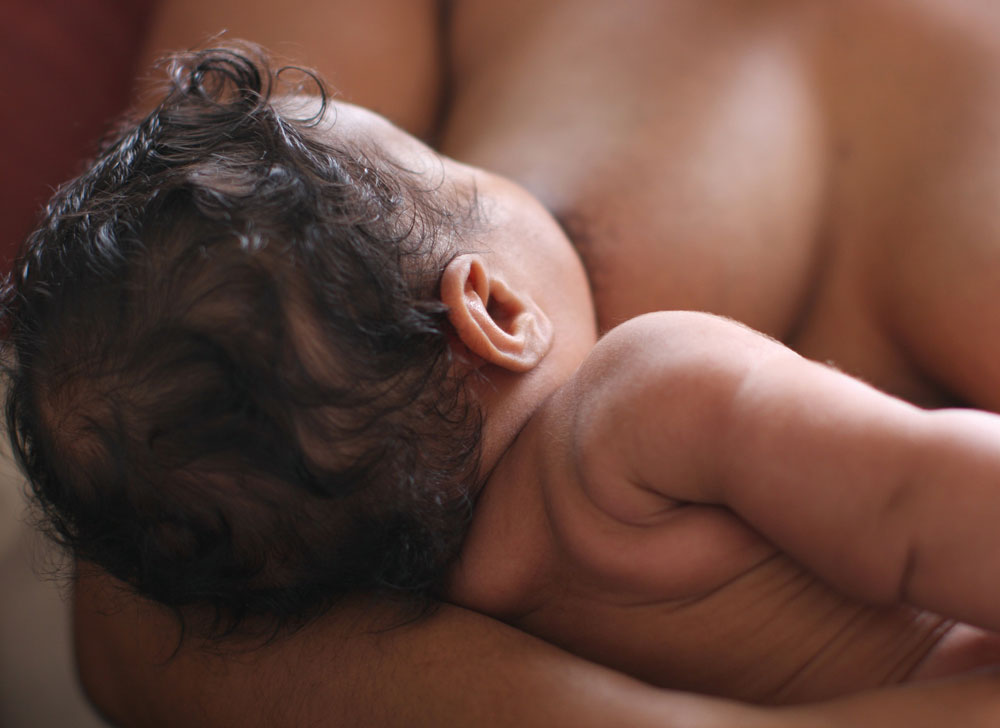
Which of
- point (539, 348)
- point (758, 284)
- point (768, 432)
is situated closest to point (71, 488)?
point (539, 348)

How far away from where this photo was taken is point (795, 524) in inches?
23.1

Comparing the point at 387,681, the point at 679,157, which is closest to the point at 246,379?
the point at 387,681

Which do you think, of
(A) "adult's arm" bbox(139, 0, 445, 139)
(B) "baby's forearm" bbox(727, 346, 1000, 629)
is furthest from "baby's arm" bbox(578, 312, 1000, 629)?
(A) "adult's arm" bbox(139, 0, 445, 139)

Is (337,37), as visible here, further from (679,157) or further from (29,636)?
(29,636)

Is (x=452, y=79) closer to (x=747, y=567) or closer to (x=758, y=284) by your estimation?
(x=758, y=284)

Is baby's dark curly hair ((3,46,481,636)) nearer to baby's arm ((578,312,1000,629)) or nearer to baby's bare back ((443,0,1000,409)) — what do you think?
baby's arm ((578,312,1000,629))

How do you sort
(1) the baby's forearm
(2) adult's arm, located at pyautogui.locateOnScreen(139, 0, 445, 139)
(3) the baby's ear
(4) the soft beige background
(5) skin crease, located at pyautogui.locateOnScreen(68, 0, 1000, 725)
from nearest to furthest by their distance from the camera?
(1) the baby's forearm → (3) the baby's ear → (5) skin crease, located at pyautogui.locateOnScreen(68, 0, 1000, 725) → (4) the soft beige background → (2) adult's arm, located at pyautogui.locateOnScreen(139, 0, 445, 139)

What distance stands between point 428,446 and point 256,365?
5.9 inches

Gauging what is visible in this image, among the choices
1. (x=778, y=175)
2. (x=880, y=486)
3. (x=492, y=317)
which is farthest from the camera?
(x=778, y=175)

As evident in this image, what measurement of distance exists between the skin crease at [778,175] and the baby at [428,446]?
232mm

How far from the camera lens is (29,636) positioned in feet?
3.50

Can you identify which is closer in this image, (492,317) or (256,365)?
(256,365)

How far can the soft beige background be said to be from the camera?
3.27 ft

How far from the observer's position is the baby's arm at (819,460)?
1.77 ft
